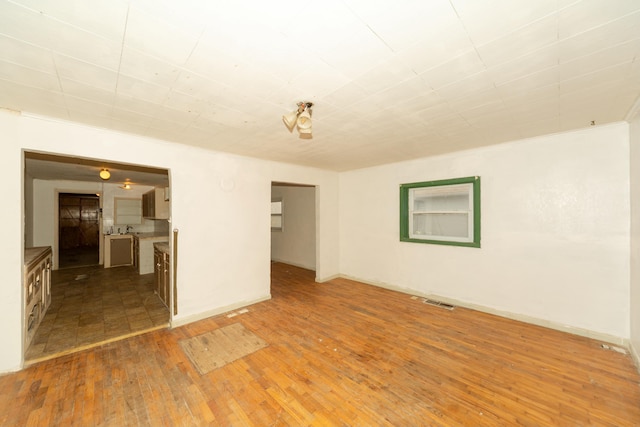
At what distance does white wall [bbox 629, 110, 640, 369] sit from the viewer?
245 cm

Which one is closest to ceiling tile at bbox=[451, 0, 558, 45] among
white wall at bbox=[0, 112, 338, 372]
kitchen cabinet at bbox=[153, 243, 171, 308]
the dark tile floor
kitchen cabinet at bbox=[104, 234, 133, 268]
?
white wall at bbox=[0, 112, 338, 372]

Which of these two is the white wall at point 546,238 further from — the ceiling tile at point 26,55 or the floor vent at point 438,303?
the ceiling tile at point 26,55

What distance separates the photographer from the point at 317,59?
158 centimetres

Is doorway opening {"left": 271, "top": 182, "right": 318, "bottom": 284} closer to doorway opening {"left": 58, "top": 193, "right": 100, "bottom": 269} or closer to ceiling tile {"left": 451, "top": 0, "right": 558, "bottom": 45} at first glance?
ceiling tile {"left": 451, "top": 0, "right": 558, "bottom": 45}

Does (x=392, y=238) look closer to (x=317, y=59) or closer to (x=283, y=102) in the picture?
(x=283, y=102)

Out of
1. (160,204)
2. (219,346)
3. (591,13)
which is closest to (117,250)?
(160,204)

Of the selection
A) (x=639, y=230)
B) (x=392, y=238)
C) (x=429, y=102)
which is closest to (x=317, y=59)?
(x=429, y=102)

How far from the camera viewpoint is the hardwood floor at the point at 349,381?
1.84 m

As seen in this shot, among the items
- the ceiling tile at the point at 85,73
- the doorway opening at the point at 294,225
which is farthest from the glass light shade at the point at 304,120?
the doorway opening at the point at 294,225

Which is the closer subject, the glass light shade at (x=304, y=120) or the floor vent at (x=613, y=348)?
the glass light shade at (x=304, y=120)

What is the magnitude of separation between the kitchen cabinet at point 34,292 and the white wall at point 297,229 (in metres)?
4.98

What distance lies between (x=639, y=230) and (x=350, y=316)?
10.9 ft

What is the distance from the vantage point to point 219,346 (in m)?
2.84

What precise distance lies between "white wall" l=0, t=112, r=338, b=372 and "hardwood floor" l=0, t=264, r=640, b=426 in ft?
2.09
